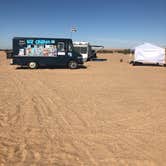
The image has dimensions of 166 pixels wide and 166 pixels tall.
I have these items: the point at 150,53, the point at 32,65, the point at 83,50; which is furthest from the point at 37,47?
the point at 150,53

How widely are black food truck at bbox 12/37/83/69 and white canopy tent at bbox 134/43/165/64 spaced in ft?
33.5

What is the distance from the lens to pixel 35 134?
5.82 m

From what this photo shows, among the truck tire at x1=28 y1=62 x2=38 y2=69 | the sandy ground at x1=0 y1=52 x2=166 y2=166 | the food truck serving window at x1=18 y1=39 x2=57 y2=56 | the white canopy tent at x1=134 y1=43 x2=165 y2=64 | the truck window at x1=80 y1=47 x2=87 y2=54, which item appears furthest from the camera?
the truck window at x1=80 y1=47 x2=87 y2=54

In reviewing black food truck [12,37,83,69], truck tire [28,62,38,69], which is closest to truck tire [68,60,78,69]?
black food truck [12,37,83,69]

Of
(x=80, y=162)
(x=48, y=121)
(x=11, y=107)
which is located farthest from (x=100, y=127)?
(x=11, y=107)

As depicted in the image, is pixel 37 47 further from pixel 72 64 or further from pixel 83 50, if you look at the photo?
pixel 83 50

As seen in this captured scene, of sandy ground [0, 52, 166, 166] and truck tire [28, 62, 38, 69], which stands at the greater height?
truck tire [28, 62, 38, 69]

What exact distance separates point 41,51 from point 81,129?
1490cm

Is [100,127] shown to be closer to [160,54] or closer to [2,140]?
[2,140]

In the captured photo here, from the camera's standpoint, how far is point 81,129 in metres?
6.21

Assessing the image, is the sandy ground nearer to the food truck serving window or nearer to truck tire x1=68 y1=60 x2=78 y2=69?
the food truck serving window

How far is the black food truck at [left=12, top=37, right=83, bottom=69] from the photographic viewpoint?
20.0 metres

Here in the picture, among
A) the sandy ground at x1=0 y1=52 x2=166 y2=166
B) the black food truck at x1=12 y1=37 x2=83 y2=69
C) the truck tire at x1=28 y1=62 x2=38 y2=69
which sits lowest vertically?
the sandy ground at x1=0 y1=52 x2=166 y2=166

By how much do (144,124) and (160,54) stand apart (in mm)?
22373
